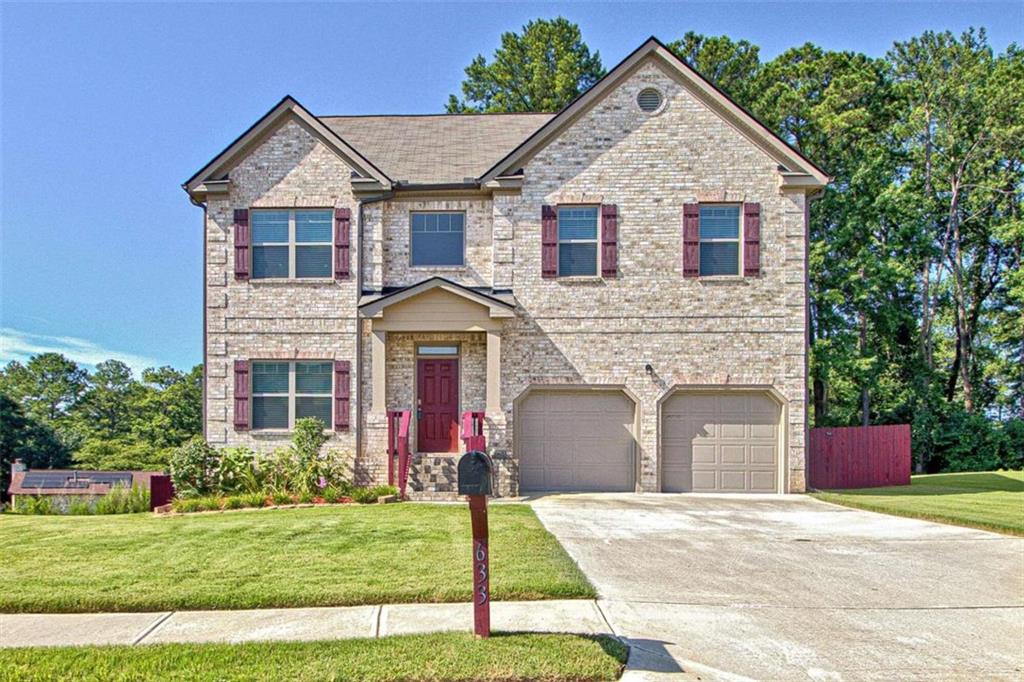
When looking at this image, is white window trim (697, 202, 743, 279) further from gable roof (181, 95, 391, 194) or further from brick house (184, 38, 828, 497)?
gable roof (181, 95, 391, 194)

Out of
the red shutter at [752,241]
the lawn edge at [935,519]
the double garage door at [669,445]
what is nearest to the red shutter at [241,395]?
the double garage door at [669,445]

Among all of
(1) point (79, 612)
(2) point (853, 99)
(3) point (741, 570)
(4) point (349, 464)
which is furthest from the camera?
(2) point (853, 99)

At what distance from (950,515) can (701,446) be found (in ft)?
16.5

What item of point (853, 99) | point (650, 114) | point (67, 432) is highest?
point (853, 99)

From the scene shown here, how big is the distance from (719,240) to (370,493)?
29.3ft

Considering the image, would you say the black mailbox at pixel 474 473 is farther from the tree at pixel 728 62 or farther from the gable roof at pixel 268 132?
the tree at pixel 728 62

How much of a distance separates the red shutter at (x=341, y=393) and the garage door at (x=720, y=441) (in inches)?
267

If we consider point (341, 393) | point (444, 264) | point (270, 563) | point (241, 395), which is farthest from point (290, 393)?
point (270, 563)

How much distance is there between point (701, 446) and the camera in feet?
50.6

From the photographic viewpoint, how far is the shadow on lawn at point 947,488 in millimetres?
15492

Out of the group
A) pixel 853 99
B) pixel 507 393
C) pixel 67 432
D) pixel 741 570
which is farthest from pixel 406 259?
pixel 67 432

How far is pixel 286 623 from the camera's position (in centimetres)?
573

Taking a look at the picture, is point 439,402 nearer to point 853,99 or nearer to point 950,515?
point 950,515

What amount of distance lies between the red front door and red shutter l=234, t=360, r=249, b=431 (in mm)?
3663
